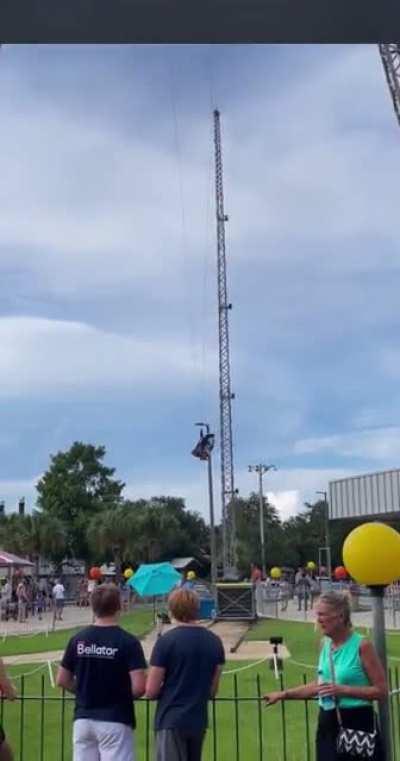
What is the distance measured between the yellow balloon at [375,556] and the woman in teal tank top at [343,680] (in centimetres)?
39

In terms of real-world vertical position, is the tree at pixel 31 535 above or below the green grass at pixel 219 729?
above

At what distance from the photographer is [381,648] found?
4.84m

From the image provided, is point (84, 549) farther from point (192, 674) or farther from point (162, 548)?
point (192, 674)

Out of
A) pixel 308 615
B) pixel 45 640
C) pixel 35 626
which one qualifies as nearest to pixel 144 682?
pixel 45 640

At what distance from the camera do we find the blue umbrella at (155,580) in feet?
59.9

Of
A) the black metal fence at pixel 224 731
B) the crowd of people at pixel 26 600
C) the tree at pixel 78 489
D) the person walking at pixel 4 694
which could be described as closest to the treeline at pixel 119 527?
the tree at pixel 78 489

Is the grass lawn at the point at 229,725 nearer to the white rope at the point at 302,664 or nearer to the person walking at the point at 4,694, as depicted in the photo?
the white rope at the point at 302,664

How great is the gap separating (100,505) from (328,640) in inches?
2805

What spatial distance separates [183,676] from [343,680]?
0.84 m

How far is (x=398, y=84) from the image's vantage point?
3738 centimetres

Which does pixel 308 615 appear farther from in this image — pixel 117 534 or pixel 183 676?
pixel 117 534

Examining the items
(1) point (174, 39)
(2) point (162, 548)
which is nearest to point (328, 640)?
(1) point (174, 39)

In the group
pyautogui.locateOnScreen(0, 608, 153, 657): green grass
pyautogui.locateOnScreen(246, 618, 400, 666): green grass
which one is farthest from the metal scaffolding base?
pyautogui.locateOnScreen(0, 608, 153, 657): green grass

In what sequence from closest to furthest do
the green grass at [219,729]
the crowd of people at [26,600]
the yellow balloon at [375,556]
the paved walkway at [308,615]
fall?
1. the yellow balloon at [375,556]
2. the green grass at [219,729]
3. the paved walkway at [308,615]
4. the crowd of people at [26,600]
